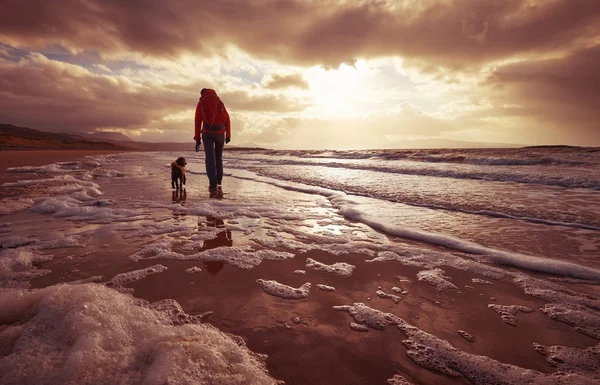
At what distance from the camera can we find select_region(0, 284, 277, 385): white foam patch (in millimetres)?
1389

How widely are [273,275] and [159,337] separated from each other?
124 cm

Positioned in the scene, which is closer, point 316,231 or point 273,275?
point 273,275

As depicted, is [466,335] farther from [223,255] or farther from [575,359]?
[223,255]

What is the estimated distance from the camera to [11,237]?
347 centimetres

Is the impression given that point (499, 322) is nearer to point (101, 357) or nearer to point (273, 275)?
point (273, 275)

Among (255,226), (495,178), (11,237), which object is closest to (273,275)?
(255,226)

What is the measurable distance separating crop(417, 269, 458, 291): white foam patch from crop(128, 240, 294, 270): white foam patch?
1509 mm

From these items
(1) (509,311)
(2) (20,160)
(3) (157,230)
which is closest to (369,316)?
(1) (509,311)

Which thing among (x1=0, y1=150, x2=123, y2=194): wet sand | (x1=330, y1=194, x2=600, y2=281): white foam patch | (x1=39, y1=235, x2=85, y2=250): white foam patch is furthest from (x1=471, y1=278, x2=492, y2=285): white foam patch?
(x1=0, y1=150, x2=123, y2=194): wet sand

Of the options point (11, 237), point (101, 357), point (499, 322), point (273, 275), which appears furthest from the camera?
point (11, 237)

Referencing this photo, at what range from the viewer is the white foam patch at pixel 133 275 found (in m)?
2.46

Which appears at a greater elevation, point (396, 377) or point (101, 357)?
point (101, 357)

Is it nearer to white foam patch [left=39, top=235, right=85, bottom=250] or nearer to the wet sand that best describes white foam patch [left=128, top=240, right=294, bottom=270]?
white foam patch [left=39, top=235, right=85, bottom=250]

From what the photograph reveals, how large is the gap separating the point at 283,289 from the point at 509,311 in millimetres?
1962
